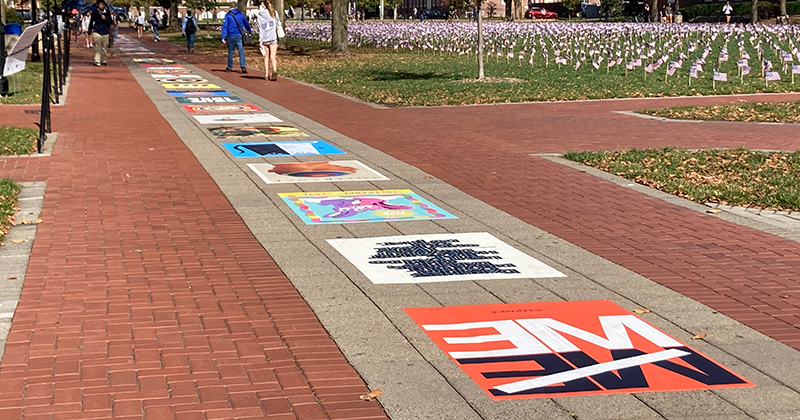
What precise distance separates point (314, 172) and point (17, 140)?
167 inches

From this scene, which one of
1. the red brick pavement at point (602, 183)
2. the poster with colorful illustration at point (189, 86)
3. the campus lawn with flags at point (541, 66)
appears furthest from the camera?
the poster with colorful illustration at point (189, 86)

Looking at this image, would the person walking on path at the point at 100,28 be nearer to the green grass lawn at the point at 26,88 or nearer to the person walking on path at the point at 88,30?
the person walking on path at the point at 88,30

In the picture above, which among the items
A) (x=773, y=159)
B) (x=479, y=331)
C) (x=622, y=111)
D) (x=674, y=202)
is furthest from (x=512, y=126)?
(x=479, y=331)

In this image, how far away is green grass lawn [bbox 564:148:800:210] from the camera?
9969 millimetres

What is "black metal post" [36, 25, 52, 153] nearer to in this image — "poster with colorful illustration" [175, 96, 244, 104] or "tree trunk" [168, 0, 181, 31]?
"poster with colorful illustration" [175, 96, 244, 104]

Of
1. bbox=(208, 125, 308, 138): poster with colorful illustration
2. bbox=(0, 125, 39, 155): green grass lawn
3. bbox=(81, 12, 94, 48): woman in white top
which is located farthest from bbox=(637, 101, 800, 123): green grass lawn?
bbox=(81, 12, 94, 48): woman in white top

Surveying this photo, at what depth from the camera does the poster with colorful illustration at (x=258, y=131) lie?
14602 mm

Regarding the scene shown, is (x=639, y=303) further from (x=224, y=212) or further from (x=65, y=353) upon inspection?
(x=224, y=212)

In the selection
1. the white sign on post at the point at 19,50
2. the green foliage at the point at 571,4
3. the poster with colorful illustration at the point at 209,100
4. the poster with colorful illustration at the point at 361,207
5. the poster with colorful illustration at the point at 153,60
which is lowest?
the poster with colorful illustration at the point at 361,207

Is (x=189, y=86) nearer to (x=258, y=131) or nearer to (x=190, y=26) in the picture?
(x=258, y=131)

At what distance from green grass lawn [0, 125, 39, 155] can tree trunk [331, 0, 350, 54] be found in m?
23.0

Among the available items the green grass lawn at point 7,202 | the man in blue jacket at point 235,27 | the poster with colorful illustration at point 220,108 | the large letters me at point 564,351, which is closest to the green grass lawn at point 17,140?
the green grass lawn at point 7,202

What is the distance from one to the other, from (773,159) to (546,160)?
2677 millimetres

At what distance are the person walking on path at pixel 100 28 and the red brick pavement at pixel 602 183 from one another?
362 inches
